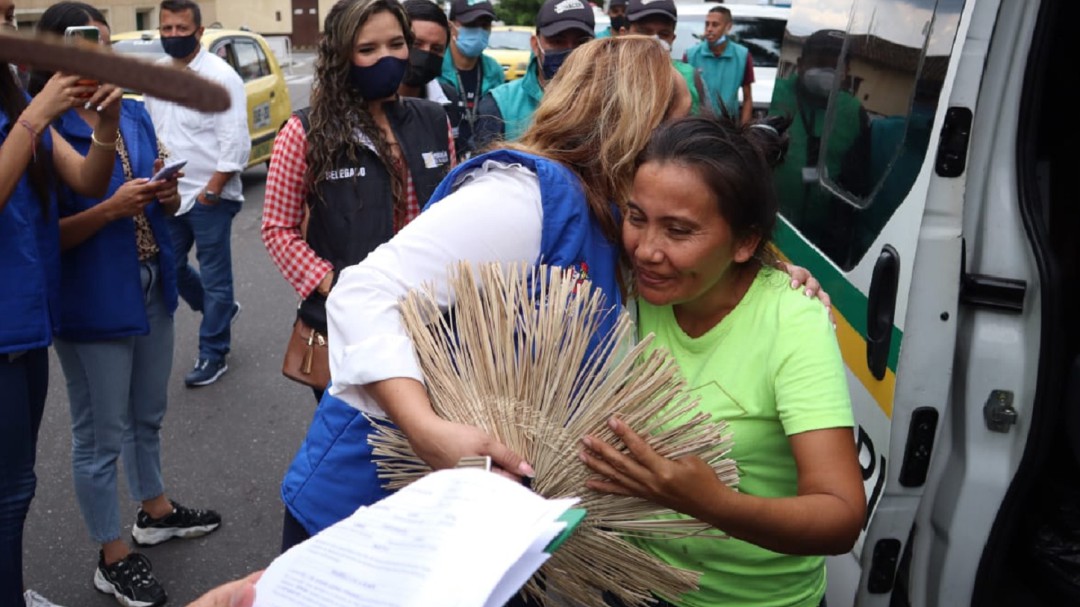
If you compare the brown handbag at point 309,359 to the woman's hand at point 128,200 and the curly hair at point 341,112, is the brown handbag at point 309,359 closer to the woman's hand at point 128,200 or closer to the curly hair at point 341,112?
the curly hair at point 341,112

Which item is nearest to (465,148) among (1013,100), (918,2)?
(918,2)

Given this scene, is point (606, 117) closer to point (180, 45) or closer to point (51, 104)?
point (51, 104)

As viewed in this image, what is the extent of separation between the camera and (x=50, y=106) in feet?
7.72

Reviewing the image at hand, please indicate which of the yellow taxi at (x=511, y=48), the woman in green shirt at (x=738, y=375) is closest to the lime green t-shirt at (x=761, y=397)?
the woman in green shirt at (x=738, y=375)

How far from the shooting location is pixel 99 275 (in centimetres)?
302

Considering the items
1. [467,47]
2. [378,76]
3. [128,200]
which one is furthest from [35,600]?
[467,47]

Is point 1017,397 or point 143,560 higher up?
point 1017,397

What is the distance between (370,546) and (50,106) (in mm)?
1737

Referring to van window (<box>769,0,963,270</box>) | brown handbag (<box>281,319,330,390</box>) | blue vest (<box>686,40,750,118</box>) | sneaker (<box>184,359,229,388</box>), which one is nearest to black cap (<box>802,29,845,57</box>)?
van window (<box>769,0,963,270</box>)

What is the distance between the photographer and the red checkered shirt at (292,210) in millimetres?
3027

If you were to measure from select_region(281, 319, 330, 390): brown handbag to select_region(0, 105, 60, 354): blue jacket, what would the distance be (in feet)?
2.18

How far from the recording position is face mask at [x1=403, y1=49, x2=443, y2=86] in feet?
14.8

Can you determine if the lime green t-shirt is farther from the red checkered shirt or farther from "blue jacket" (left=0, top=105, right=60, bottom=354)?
"blue jacket" (left=0, top=105, right=60, bottom=354)

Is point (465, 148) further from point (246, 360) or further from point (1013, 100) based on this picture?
point (1013, 100)
